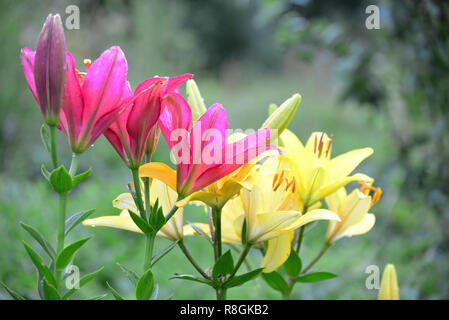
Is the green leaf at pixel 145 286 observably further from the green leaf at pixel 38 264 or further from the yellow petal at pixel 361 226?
the yellow petal at pixel 361 226

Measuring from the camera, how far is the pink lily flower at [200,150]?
267mm

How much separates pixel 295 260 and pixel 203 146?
0.40 ft

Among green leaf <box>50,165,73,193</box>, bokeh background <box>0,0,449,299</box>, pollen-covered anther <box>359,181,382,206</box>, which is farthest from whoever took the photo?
bokeh background <box>0,0,449,299</box>

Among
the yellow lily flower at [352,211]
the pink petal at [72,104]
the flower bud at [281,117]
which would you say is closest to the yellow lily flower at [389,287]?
the yellow lily flower at [352,211]

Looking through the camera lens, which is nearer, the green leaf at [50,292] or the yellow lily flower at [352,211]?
the green leaf at [50,292]

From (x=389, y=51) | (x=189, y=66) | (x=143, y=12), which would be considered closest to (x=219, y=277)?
(x=389, y=51)

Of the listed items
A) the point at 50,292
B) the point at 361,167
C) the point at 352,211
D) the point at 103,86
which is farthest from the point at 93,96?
the point at 361,167

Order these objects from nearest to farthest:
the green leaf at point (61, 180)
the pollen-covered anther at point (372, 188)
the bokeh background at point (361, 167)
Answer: the green leaf at point (61, 180) < the pollen-covered anther at point (372, 188) < the bokeh background at point (361, 167)

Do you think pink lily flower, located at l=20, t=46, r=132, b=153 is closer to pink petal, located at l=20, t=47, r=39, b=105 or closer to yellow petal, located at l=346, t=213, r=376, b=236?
pink petal, located at l=20, t=47, r=39, b=105

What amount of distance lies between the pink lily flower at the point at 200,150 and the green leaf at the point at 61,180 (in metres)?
0.04

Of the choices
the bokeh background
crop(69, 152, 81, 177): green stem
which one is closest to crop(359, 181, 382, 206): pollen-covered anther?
the bokeh background

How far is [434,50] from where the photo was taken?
2.49 feet

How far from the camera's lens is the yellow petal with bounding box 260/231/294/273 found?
310 millimetres

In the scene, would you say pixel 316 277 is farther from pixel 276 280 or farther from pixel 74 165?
pixel 74 165
